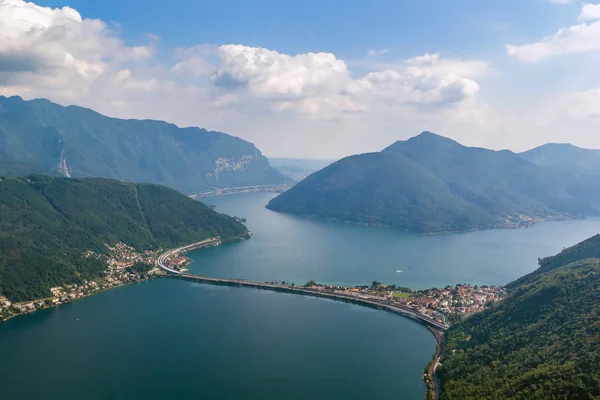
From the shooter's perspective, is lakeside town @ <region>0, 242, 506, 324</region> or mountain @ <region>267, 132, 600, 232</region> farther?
mountain @ <region>267, 132, 600, 232</region>

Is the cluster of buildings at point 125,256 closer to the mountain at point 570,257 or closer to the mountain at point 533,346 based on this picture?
the mountain at point 533,346

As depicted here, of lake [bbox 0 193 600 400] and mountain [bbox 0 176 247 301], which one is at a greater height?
mountain [bbox 0 176 247 301]

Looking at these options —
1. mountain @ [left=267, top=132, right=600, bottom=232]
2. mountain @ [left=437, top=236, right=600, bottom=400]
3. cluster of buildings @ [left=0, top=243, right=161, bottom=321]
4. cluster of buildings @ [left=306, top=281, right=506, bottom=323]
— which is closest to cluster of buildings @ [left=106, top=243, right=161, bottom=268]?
cluster of buildings @ [left=0, top=243, right=161, bottom=321]

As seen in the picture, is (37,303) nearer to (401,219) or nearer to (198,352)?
(198,352)

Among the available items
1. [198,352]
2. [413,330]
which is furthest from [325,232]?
[198,352]

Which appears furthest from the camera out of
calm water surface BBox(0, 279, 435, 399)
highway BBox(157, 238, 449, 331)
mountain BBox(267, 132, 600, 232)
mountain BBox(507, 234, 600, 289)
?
mountain BBox(267, 132, 600, 232)

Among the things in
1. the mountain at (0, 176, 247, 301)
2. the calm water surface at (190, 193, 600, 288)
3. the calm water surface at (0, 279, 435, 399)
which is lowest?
the calm water surface at (0, 279, 435, 399)

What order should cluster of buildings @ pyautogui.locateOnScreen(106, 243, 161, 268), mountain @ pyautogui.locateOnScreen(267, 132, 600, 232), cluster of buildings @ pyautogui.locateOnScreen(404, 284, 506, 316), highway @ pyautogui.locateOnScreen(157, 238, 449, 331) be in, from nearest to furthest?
1. highway @ pyautogui.locateOnScreen(157, 238, 449, 331)
2. cluster of buildings @ pyautogui.locateOnScreen(404, 284, 506, 316)
3. cluster of buildings @ pyautogui.locateOnScreen(106, 243, 161, 268)
4. mountain @ pyautogui.locateOnScreen(267, 132, 600, 232)

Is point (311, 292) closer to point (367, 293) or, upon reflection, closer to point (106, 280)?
point (367, 293)

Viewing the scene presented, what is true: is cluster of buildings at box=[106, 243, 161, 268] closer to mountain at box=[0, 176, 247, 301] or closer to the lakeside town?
the lakeside town

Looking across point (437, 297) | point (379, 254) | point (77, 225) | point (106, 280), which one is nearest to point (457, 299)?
point (437, 297)
